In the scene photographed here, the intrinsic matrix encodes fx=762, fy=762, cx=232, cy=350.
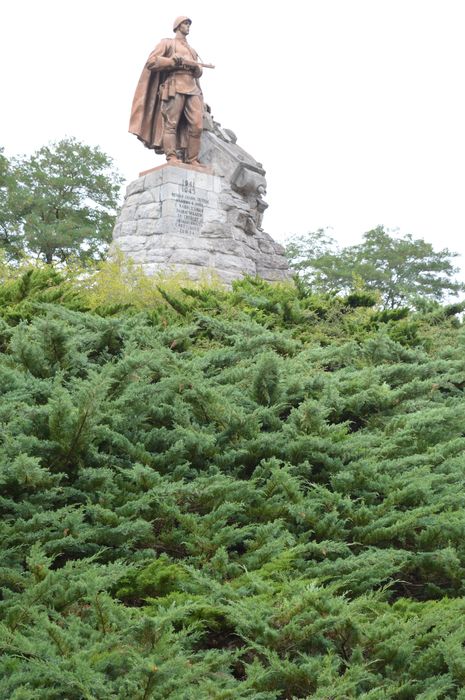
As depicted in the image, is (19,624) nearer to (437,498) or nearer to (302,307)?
(437,498)

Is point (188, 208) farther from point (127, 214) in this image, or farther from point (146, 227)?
point (127, 214)

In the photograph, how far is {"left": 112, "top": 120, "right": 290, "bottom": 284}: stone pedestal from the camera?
43.8ft

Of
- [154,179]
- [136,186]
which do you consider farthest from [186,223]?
[136,186]

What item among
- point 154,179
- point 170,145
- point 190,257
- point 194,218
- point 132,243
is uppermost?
point 170,145

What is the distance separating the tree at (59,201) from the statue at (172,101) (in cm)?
1138

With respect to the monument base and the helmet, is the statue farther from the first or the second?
the monument base

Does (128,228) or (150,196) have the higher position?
(150,196)

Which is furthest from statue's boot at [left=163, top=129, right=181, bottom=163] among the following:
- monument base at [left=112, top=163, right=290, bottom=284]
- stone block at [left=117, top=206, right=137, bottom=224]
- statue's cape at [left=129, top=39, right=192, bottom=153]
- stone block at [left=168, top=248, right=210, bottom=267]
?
stone block at [left=168, top=248, right=210, bottom=267]

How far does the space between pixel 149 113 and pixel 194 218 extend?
2470 millimetres

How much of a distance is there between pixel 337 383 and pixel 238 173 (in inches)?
426

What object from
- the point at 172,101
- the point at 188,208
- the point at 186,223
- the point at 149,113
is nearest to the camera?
the point at 186,223

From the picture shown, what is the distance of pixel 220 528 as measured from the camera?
2984 millimetres

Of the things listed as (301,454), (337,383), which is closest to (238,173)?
(337,383)

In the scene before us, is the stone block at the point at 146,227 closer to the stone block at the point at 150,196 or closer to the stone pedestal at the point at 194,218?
the stone pedestal at the point at 194,218
